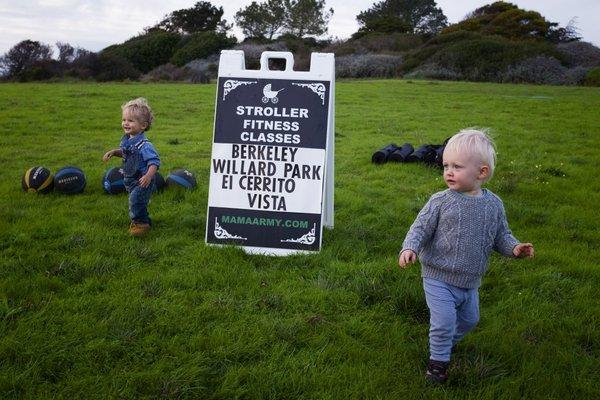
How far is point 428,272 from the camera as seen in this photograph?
3252mm

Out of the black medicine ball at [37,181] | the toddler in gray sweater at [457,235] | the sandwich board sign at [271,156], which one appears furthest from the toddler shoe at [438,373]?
the black medicine ball at [37,181]

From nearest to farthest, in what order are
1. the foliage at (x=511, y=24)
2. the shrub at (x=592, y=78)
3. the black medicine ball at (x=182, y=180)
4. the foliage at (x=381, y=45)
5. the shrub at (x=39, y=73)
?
the black medicine ball at (x=182, y=180)
the shrub at (x=592, y=78)
the shrub at (x=39, y=73)
the foliage at (x=381, y=45)
the foliage at (x=511, y=24)

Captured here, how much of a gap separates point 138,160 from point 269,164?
1562mm

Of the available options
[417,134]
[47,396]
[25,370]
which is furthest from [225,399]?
[417,134]

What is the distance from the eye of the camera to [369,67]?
3988 cm

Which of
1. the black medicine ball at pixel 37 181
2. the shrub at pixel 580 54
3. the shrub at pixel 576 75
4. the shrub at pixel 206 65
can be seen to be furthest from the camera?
the shrub at pixel 206 65

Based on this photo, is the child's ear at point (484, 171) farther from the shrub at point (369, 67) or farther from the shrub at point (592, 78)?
the shrub at point (369, 67)

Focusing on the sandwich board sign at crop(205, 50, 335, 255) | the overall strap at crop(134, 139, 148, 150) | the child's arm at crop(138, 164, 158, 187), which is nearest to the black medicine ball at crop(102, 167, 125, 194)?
the overall strap at crop(134, 139, 148, 150)

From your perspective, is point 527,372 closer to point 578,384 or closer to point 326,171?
point 578,384

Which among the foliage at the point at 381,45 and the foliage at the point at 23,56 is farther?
the foliage at the point at 381,45

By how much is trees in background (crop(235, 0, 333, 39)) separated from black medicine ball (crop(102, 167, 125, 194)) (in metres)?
59.2

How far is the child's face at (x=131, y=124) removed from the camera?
214 inches

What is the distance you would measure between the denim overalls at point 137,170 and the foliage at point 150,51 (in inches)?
1940

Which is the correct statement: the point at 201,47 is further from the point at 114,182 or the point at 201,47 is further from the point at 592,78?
the point at 114,182
